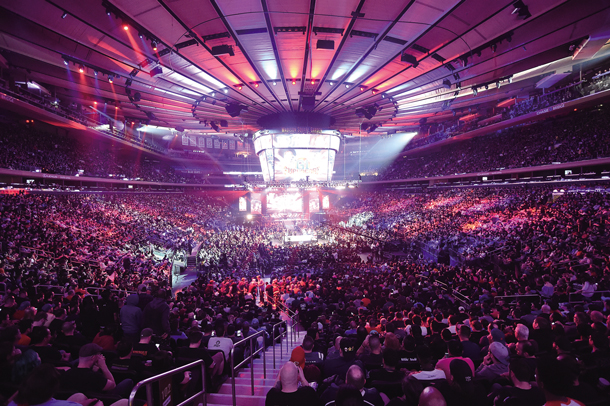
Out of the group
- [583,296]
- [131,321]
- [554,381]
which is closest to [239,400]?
[131,321]

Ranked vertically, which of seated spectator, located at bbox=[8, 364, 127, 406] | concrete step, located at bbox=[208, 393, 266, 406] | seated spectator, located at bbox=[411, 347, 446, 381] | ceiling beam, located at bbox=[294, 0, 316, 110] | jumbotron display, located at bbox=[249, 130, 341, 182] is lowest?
concrete step, located at bbox=[208, 393, 266, 406]

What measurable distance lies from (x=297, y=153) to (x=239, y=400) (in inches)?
860

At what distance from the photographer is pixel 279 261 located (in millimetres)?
21562

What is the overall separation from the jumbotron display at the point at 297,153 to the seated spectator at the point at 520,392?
19.4m

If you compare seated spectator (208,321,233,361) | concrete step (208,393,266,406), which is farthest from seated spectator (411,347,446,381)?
seated spectator (208,321,233,361)

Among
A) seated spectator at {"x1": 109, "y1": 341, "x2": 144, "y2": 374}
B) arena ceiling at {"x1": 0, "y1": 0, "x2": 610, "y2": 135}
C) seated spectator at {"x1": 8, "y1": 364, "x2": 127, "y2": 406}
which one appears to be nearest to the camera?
seated spectator at {"x1": 8, "y1": 364, "x2": 127, "y2": 406}

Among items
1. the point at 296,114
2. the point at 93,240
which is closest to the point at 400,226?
the point at 296,114

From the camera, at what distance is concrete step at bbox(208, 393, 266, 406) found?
405 cm

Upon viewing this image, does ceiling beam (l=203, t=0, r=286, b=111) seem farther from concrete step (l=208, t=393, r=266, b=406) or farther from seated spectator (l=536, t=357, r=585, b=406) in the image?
seated spectator (l=536, t=357, r=585, b=406)

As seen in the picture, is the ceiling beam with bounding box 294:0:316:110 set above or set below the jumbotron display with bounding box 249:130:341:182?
above

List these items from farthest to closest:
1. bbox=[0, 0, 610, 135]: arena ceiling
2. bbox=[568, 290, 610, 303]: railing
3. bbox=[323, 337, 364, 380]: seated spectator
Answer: bbox=[0, 0, 610, 135]: arena ceiling
bbox=[568, 290, 610, 303]: railing
bbox=[323, 337, 364, 380]: seated spectator

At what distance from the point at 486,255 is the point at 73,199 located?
30.5 meters

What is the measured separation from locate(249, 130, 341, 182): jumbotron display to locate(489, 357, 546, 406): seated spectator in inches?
763

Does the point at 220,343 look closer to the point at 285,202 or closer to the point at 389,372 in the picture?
the point at 389,372
